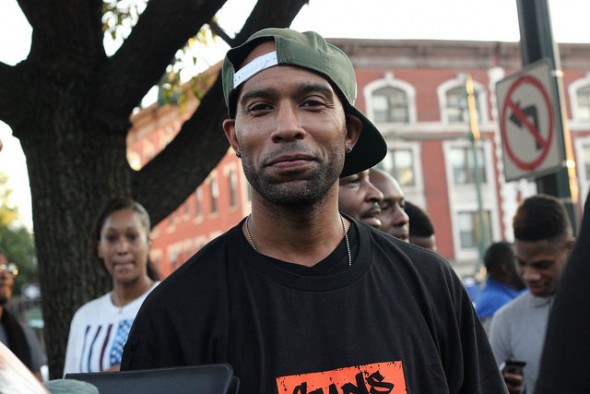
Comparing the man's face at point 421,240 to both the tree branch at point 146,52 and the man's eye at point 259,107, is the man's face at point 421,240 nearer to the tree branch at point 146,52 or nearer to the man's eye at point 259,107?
the tree branch at point 146,52

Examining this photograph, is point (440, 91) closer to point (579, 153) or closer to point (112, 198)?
point (579, 153)

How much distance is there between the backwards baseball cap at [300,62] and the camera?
8.68 ft

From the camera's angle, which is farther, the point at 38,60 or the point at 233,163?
the point at 233,163

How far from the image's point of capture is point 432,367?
8.25ft

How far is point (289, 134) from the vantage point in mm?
2590

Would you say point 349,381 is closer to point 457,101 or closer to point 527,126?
point 527,126

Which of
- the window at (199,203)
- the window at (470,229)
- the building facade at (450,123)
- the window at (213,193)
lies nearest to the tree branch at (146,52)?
the building facade at (450,123)

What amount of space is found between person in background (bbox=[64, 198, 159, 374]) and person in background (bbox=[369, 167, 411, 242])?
126 cm

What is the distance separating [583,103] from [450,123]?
6344 mm

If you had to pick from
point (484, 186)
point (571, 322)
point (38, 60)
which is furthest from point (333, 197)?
point (484, 186)

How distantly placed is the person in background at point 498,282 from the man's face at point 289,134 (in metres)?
4.43

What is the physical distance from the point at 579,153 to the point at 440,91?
6.69 m

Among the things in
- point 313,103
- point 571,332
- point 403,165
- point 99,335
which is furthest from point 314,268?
point 403,165

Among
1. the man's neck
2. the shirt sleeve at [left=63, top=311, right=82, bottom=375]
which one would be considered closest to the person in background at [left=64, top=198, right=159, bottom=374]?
the shirt sleeve at [left=63, top=311, right=82, bottom=375]
